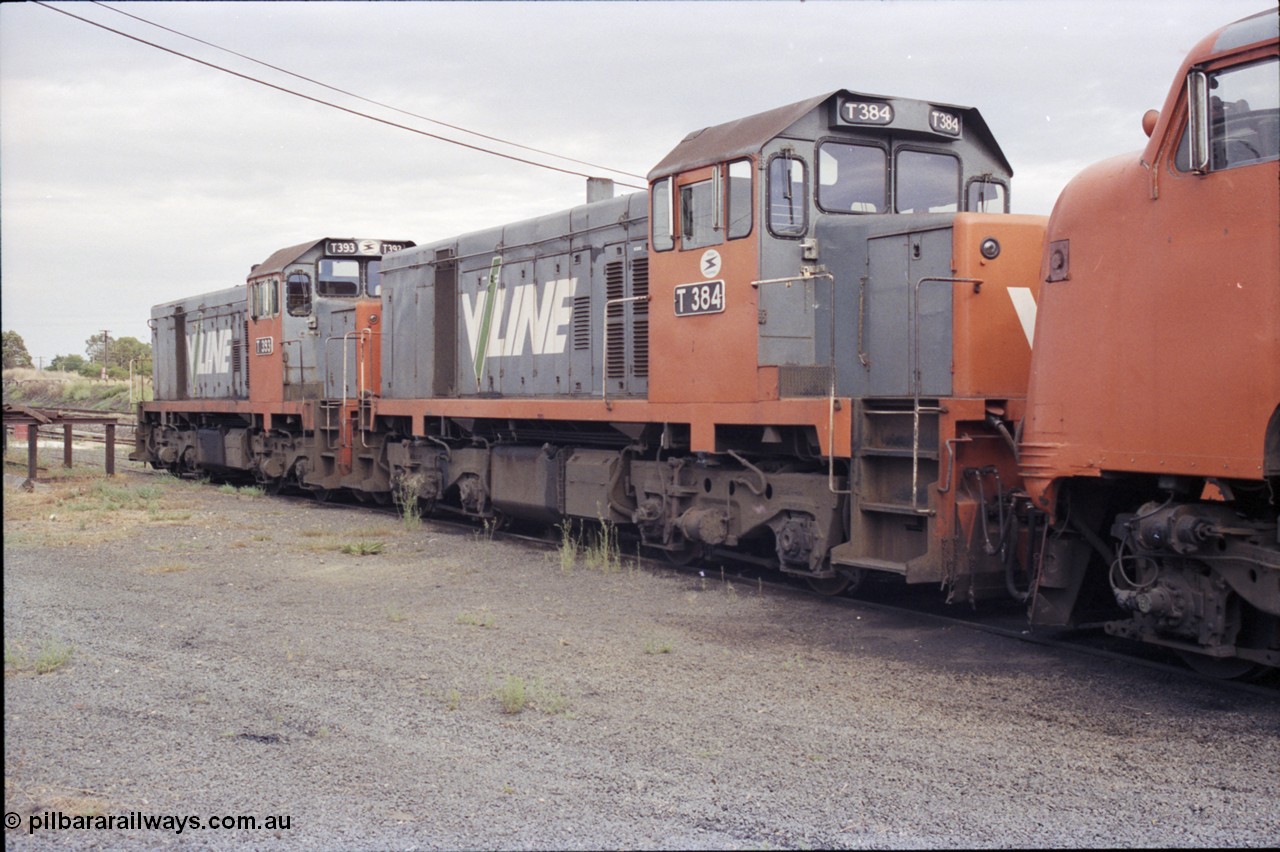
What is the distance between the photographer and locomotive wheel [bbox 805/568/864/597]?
8.64 meters

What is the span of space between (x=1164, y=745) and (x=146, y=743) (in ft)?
15.2

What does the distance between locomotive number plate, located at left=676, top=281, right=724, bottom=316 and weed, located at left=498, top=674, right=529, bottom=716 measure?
432 cm

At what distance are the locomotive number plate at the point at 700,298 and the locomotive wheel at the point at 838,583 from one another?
2.36 metres

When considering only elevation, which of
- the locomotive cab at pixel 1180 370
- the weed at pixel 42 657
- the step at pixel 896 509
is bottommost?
the weed at pixel 42 657

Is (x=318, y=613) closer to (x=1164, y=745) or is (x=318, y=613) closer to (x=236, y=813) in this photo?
(x=236, y=813)

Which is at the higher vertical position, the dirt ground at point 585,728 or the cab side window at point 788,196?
the cab side window at point 788,196

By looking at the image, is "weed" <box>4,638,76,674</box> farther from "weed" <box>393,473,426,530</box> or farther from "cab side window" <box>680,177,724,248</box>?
"weed" <box>393,473,426,530</box>

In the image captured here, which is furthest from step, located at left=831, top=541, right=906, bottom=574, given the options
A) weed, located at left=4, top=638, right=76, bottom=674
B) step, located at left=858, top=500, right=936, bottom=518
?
weed, located at left=4, top=638, right=76, bottom=674

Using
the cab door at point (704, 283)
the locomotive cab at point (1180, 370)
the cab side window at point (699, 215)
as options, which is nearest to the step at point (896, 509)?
the locomotive cab at point (1180, 370)

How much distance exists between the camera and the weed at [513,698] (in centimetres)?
559

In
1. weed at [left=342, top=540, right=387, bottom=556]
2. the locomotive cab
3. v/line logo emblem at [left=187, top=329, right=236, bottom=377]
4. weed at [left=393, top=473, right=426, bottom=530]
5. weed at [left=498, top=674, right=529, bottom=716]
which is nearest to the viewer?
the locomotive cab

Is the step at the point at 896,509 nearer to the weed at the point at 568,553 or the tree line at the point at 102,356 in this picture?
the weed at the point at 568,553

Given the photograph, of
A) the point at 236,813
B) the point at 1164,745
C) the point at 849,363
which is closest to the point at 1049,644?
the point at 1164,745

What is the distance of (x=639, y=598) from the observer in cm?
891
